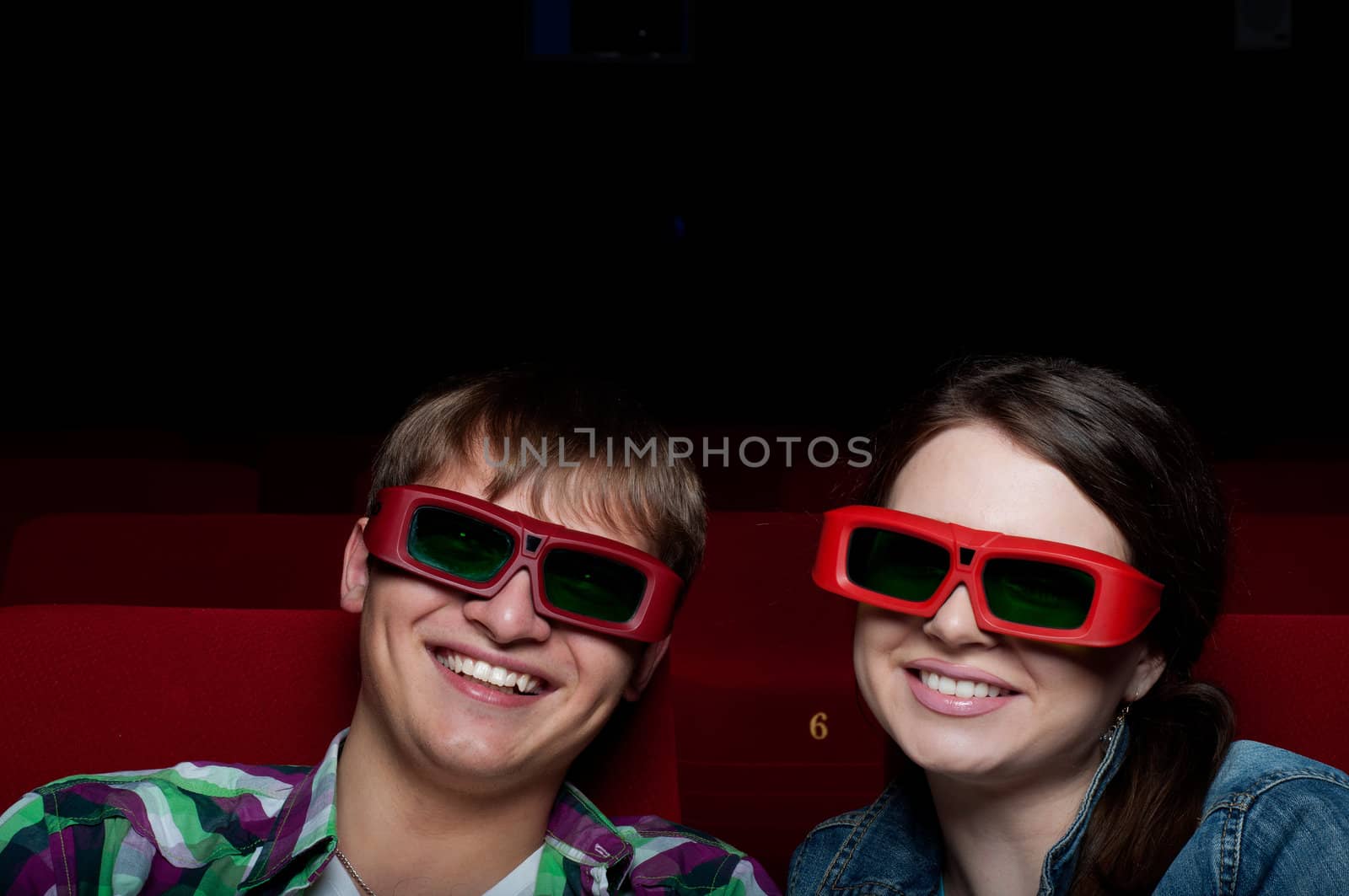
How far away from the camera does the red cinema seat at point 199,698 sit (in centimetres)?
127

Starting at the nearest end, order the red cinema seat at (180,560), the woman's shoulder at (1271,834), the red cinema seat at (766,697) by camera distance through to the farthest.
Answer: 1. the woman's shoulder at (1271,834)
2. the red cinema seat at (180,560)
3. the red cinema seat at (766,697)

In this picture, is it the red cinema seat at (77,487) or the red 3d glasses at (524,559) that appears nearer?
the red 3d glasses at (524,559)

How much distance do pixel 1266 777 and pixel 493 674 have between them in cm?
73

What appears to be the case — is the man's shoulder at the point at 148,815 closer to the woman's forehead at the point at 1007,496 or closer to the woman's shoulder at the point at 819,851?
the woman's shoulder at the point at 819,851

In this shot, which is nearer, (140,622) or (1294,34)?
(140,622)

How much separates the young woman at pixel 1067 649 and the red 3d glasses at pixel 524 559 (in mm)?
180

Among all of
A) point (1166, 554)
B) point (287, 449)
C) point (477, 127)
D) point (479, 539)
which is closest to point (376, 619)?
point (479, 539)

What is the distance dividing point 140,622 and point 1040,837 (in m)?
0.99

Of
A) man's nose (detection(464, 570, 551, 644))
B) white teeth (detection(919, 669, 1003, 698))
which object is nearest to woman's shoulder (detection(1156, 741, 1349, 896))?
white teeth (detection(919, 669, 1003, 698))

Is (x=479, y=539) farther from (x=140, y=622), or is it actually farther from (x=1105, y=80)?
(x=1105, y=80)

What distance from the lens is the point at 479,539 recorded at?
1.15 metres

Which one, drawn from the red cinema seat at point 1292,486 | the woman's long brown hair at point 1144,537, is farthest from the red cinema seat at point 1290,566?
the woman's long brown hair at point 1144,537

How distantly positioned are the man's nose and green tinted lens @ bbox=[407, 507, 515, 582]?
0.02m

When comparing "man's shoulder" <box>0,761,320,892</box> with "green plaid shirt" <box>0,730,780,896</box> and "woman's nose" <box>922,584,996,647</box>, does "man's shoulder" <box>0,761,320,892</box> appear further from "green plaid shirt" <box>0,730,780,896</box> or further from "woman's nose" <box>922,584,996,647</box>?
"woman's nose" <box>922,584,996,647</box>
